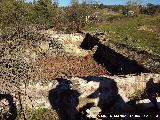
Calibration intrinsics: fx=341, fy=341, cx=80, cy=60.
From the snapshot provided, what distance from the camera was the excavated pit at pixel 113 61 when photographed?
45.7ft

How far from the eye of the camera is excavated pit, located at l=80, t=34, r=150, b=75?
45.7ft

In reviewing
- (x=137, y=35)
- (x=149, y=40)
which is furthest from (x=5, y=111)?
(x=137, y=35)

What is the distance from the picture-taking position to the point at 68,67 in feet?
53.4

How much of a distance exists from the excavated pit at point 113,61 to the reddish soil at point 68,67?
0.42 m

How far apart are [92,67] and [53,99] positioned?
20.4 feet

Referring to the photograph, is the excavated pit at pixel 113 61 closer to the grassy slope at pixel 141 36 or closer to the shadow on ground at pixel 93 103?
the grassy slope at pixel 141 36

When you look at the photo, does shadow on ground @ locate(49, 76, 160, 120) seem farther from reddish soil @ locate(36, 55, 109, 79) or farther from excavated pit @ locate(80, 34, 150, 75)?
reddish soil @ locate(36, 55, 109, 79)

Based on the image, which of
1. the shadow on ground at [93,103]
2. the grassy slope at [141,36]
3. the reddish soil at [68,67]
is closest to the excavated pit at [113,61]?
the reddish soil at [68,67]

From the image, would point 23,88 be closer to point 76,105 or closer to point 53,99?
point 53,99

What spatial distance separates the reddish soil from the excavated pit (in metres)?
0.42

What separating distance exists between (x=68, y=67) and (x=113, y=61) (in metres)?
2.19

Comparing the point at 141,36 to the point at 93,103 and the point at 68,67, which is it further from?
the point at 93,103

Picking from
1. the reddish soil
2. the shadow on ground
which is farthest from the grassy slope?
the shadow on ground

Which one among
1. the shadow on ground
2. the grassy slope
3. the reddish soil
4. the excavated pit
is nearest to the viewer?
the shadow on ground
